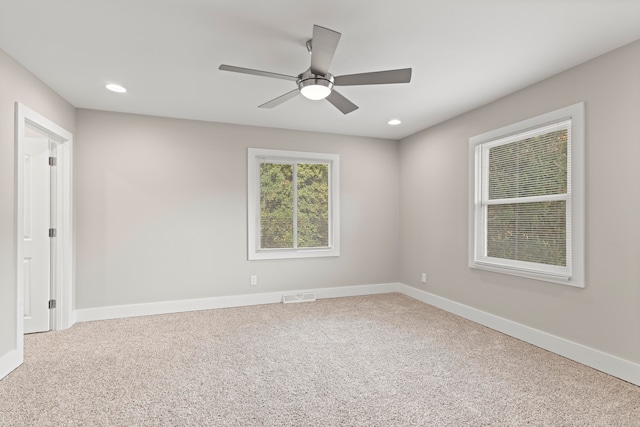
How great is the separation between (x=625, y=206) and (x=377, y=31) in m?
2.23

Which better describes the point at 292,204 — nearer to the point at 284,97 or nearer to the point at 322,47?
the point at 284,97

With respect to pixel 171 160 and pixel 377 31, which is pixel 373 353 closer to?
pixel 377 31

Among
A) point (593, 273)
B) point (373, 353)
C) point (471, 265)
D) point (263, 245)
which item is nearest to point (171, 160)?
point (263, 245)

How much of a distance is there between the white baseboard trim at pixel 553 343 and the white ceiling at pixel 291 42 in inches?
91.9

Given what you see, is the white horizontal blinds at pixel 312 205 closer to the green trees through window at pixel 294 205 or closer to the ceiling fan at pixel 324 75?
the green trees through window at pixel 294 205

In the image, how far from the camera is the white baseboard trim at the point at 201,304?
3.96 metres

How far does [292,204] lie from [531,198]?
2939mm

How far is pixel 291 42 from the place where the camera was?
7.95 feet

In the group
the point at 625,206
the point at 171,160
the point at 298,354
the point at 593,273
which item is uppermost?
the point at 171,160

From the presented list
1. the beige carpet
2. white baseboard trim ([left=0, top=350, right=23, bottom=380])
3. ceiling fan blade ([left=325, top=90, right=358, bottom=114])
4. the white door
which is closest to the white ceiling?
ceiling fan blade ([left=325, top=90, right=358, bottom=114])

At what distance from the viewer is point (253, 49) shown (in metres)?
2.54

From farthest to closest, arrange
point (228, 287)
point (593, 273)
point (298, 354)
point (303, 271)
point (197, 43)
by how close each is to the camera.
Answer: point (303, 271) < point (228, 287) < point (298, 354) < point (593, 273) < point (197, 43)

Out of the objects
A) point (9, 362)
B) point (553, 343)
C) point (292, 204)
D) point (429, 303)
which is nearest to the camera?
point (9, 362)

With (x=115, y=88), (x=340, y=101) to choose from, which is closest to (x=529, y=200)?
(x=340, y=101)
